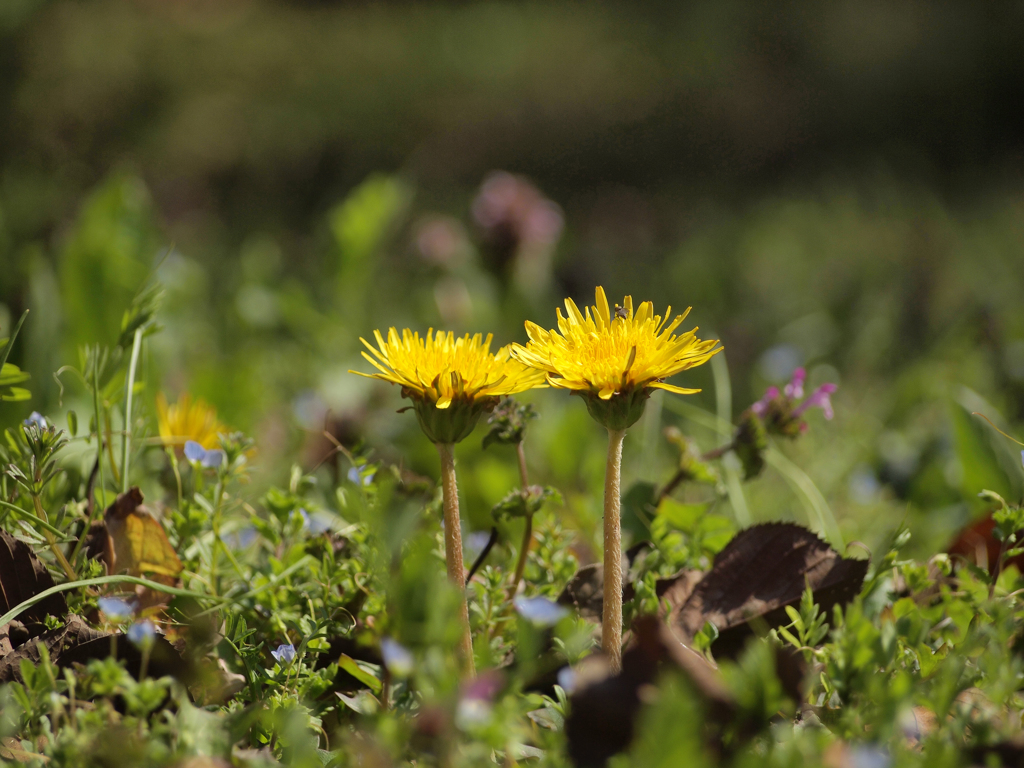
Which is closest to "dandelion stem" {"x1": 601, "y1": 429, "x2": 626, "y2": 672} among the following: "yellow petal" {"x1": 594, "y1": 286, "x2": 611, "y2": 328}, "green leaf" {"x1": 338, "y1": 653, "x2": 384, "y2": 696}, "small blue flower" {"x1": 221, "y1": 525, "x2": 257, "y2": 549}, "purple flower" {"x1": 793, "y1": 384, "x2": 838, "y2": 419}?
"yellow petal" {"x1": 594, "y1": 286, "x2": 611, "y2": 328}

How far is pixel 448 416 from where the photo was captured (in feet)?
2.48

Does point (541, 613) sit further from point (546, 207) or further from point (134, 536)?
point (546, 207)

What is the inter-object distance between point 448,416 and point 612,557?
0.20 meters

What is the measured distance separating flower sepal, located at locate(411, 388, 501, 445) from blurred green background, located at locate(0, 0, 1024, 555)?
329mm

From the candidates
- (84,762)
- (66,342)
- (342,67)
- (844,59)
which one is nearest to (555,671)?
(84,762)

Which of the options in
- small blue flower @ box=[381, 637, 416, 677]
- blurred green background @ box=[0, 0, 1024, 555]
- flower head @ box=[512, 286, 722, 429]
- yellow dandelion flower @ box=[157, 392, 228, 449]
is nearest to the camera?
small blue flower @ box=[381, 637, 416, 677]

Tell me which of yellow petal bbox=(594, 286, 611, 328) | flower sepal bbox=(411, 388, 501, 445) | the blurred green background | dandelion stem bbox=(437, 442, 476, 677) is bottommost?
the blurred green background

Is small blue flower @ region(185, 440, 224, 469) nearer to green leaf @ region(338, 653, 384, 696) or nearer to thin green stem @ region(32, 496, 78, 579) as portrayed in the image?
thin green stem @ region(32, 496, 78, 579)

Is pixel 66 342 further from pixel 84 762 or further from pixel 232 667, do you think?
pixel 84 762

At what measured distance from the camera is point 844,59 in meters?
5.57

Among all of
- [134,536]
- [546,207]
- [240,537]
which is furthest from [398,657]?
[546,207]

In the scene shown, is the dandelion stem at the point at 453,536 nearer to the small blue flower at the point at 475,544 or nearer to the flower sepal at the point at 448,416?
the flower sepal at the point at 448,416

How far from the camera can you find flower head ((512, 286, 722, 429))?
72 cm

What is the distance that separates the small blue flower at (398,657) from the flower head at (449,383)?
0.66 feet
